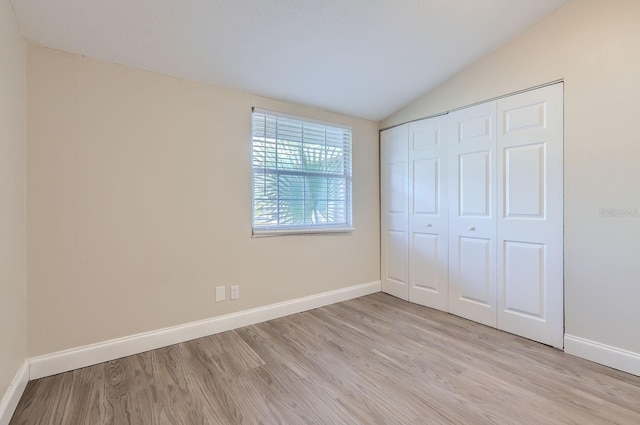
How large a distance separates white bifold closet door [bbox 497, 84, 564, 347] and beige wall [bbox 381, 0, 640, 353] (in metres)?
0.07

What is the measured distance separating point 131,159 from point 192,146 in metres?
0.44

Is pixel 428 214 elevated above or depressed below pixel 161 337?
above

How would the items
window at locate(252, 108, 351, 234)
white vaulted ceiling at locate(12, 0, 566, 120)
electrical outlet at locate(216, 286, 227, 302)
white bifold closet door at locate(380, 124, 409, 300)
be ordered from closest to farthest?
1. white vaulted ceiling at locate(12, 0, 566, 120)
2. electrical outlet at locate(216, 286, 227, 302)
3. window at locate(252, 108, 351, 234)
4. white bifold closet door at locate(380, 124, 409, 300)

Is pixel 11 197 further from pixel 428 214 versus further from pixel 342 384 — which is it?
pixel 428 214

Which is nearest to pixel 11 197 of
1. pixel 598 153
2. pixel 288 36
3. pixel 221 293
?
pixel 221 293

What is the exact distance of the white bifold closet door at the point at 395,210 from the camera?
337 centimetres

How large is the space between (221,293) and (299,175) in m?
1.32

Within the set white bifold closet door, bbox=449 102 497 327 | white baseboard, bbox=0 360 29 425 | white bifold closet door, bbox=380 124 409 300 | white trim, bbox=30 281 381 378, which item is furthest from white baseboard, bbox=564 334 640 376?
white baseboard, bbox=0 360 29 425

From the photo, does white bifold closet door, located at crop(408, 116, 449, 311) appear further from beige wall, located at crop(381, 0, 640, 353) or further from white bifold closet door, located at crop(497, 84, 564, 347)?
beige wall, located at crop(381, 0, 640, 353)

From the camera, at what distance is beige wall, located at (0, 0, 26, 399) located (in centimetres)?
146

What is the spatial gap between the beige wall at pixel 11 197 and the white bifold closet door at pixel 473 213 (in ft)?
10.4

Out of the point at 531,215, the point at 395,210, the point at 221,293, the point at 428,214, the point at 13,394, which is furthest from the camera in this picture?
the point at 395,210

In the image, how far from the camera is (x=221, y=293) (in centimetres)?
256

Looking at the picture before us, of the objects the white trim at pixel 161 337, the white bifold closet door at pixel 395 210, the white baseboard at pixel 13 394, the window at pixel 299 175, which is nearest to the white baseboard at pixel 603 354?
the white bifold closet door at pixel 395 210
